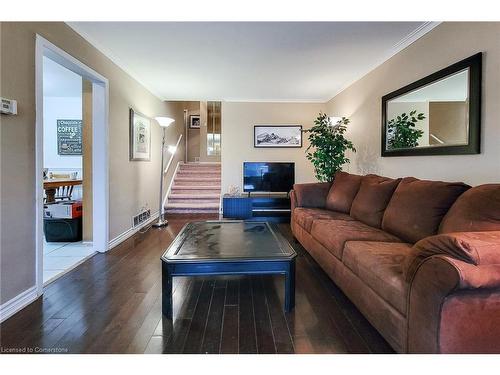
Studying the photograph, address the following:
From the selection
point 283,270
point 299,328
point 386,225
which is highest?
point 386,225

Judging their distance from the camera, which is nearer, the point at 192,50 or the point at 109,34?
the point at 109,34

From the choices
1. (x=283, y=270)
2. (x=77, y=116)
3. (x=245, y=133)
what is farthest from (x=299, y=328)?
(x=77, y=116)

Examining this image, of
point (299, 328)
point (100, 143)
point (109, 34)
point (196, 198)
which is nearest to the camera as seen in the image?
point (299, 328)

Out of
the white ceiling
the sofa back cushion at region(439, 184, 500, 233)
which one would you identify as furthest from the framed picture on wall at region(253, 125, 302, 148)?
the sofa back cushion at region(439, 184, 500, 233)

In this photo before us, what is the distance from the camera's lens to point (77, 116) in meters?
5.93

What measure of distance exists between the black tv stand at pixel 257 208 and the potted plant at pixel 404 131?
232 cm

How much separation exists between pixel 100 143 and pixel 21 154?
1335mm

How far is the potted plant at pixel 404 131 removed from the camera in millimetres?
2938

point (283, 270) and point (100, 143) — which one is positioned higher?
point (100, 143)

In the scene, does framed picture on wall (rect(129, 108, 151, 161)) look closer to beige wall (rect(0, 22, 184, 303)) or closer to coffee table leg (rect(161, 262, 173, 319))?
beige wall (rect(0, 22, 184, 303))

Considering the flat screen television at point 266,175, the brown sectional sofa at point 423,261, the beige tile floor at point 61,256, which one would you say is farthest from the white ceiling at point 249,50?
the beige tile floor at point 61,256

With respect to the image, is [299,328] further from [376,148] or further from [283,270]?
[376,148]

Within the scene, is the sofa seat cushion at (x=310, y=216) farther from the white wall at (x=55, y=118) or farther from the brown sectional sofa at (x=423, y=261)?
the white wall at (x=55, y=118)

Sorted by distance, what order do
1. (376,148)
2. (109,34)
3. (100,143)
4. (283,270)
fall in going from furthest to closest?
(376,148)
(100,143)
(109,34)
(283,270)
